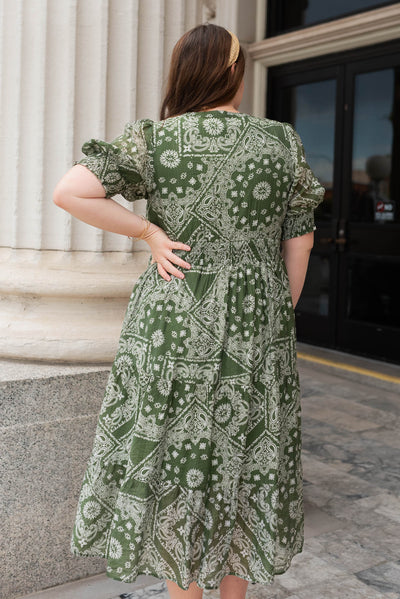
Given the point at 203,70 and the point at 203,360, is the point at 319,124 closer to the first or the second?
the point at 203,70

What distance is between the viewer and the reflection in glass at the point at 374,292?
6.52 metres

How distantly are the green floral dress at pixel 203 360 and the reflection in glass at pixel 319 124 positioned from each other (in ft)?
17.2

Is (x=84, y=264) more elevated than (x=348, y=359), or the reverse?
(x=84, y=264)

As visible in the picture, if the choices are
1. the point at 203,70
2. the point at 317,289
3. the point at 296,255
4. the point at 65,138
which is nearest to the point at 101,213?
the point at 203,70

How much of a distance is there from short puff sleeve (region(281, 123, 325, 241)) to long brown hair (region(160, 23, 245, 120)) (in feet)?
0.65

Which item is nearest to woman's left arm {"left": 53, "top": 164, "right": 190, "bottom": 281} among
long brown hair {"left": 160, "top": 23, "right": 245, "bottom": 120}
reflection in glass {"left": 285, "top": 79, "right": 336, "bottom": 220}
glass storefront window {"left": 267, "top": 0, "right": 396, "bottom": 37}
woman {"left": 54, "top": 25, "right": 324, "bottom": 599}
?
woman {"left": 54, "top": 25, "right": 324, "bottom": 599}

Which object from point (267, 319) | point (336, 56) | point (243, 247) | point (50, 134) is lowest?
point (267, 319)

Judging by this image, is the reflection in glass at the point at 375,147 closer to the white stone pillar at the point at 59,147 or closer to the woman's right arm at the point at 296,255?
the white stone pillar at the point at 59,147

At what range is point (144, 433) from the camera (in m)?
1.88

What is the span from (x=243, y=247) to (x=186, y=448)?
0.55 meters

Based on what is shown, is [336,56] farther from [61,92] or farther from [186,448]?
[186,448]

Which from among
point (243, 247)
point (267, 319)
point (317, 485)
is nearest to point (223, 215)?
point (243, 247)

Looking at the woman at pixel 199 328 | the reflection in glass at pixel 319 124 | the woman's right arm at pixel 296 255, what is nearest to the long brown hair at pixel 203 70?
the woman at pixel 199 328

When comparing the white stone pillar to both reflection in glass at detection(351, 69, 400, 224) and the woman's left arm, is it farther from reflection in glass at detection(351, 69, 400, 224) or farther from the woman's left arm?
reflection in glass at detection(351, 69, 400, 224)
